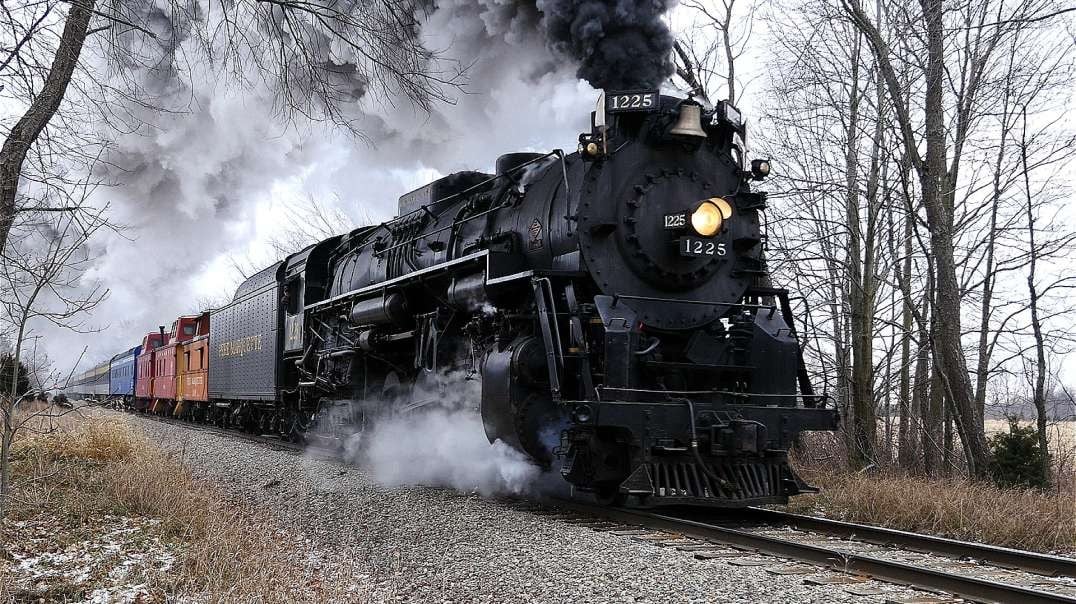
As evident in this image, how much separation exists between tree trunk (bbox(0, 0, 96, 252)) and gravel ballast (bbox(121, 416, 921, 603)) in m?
3.33

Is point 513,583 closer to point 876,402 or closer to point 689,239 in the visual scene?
point 689,239

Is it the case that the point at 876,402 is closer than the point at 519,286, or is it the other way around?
the point at 519,286

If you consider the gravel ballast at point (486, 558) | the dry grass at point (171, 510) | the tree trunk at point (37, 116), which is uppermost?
the tree trunk at point (37, 116)

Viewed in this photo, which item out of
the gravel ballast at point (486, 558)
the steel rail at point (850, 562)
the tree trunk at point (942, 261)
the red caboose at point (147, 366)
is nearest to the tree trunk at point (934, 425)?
the tree trunk at point (942, 261)

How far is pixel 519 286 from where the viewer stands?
7.80m

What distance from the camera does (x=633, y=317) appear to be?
286 inches

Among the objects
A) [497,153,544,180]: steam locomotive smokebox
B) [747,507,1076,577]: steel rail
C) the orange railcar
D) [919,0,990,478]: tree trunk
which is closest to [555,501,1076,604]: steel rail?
[747,507,1076,577]: steel rail

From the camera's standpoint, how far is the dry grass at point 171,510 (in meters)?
4.62

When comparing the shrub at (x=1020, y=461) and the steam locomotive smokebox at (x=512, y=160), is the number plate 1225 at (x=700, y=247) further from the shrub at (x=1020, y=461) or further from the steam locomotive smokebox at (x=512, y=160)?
the shrub at (x=1020, y=461)

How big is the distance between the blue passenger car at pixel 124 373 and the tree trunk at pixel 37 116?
2573cm

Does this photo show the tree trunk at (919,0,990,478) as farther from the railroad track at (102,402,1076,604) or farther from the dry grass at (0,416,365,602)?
the dry grass at (0,416,365,602)

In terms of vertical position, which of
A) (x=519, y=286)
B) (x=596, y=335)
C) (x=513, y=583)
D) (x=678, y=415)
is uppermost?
(x=519, y=286)

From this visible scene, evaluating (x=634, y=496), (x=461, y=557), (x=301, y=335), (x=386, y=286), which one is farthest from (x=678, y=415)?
(x=301, y=335)

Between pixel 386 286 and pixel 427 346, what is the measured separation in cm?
109
